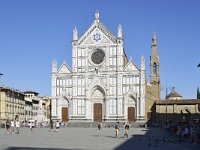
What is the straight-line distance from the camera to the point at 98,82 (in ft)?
261

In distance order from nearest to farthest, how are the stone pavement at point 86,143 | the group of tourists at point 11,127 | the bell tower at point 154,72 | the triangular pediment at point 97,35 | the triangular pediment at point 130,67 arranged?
the stone pavement at point 86,143 < the group of tourists at point 11,127 < the triangular pediment at point 130,67 < the triangular pediment at point 97,35 < the bell tower at point 154,72

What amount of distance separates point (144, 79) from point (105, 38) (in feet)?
34.2

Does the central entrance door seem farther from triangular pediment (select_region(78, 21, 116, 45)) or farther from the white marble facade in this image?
triangular pediment (select_region(78, 21, 116, 45))

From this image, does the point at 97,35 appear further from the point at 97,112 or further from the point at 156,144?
the point at 156,144

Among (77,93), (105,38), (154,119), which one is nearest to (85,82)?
(77,93)

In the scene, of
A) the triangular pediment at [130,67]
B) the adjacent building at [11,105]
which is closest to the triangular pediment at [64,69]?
the triangular pediment at [130,67]

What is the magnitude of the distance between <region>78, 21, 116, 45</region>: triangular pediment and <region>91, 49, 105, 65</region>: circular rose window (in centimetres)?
166

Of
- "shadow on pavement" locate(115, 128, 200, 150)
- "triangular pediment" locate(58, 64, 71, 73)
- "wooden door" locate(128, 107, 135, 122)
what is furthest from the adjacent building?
"shadow on pavement" locate(115, 128, 200, 150)

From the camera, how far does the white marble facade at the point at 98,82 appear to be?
77938 mm

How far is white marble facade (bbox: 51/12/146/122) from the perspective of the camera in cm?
7794

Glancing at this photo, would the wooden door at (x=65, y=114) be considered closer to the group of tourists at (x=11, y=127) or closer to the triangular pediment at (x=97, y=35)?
the triangular pediment at (x=97, y=35)

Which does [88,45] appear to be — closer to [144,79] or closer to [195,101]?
[144,79]

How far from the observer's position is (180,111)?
268 feet

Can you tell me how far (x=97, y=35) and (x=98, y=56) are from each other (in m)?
3.86
